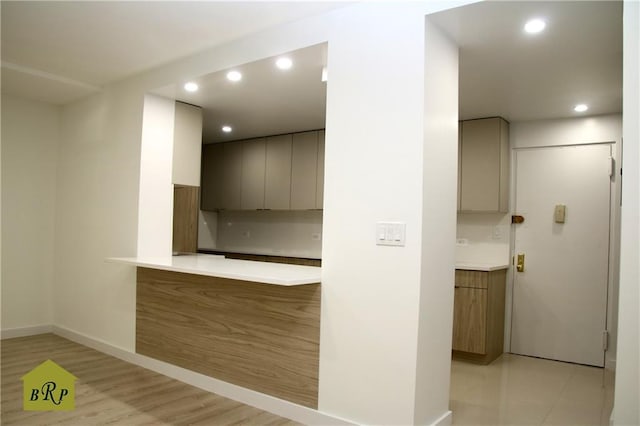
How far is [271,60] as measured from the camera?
301cm

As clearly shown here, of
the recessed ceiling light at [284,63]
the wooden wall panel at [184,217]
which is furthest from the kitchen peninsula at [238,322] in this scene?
the recessed ceiling light at [284,63]

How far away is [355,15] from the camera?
8.56ft

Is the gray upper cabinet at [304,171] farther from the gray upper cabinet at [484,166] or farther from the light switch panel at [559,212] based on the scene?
the light switch panel at [559,212]

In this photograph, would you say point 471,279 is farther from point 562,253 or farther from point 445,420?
point 445,420

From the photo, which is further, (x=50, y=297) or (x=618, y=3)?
(x=50, y=297)

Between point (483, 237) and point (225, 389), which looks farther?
point (483, 237)

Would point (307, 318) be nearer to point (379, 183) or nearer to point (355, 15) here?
point (379, 183)

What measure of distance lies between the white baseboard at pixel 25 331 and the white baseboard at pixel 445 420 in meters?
4.18

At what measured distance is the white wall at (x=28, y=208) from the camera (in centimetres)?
468

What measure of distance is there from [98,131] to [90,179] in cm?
47

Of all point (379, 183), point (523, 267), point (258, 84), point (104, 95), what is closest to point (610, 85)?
point (523, 267)

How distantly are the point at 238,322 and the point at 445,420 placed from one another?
1434mm

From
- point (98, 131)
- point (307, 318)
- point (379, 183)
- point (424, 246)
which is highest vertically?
point (98, 131)

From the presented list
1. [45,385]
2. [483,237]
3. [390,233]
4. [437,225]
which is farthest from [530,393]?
[45,385]
